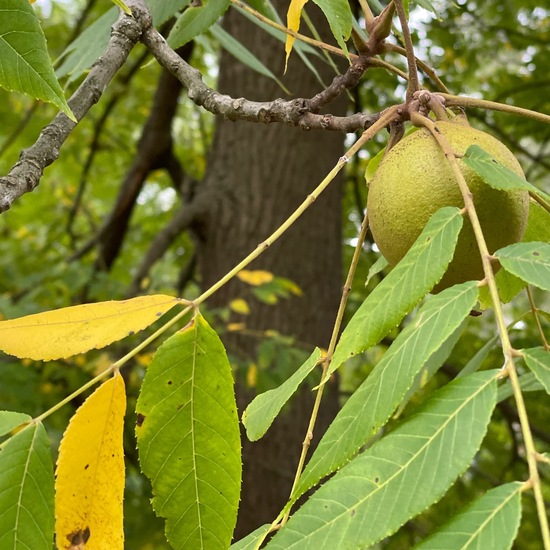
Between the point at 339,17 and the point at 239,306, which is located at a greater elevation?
the point at 239,306

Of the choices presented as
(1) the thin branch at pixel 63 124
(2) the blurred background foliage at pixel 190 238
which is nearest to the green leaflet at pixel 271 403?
(1) the thin branch at pixel 63 124

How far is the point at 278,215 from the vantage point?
3.04m

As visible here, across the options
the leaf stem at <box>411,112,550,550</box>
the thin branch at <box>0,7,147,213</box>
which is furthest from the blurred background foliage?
the leaf stem at <box>411,112,550,550</box>

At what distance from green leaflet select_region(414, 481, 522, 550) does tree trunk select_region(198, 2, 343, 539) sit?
2.39m

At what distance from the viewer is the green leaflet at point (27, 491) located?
665 millimetres

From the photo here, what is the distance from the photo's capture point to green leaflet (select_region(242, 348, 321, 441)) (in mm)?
806

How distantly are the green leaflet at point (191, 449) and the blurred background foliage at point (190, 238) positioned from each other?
109 cm

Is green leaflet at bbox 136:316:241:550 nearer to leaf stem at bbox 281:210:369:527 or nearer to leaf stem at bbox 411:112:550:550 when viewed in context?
leaf stem at bbox 281:210:369:527

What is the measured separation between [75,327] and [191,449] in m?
0.17

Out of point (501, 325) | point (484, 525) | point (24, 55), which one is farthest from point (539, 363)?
point (24, 55)

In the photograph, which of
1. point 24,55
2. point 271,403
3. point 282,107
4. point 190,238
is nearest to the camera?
point 24,55

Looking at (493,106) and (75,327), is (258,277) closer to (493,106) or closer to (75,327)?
(493,106)

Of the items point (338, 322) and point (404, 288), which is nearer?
point (404, 288)

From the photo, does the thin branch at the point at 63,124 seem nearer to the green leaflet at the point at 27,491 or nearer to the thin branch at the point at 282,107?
the thin branch at the point at 282,107
